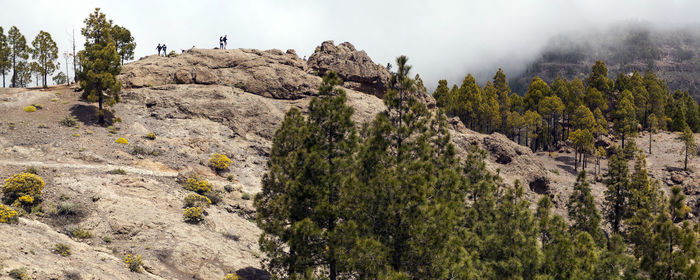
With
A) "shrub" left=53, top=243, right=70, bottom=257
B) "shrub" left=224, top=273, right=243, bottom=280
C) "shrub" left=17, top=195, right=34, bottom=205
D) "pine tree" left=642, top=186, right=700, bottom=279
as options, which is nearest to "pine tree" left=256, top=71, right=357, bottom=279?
"shrub" left=224, top=273, right=243, bottom=280

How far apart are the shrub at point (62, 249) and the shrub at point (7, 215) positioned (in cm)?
362

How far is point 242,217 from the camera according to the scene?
1384 inches

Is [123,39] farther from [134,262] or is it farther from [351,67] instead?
[134,262]

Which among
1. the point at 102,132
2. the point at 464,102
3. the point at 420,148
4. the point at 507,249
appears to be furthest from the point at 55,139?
the point at 464,102

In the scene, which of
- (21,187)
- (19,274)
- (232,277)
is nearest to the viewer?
(19,274)

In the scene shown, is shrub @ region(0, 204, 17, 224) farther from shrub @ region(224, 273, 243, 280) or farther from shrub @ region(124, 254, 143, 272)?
shrub @ region(224, 273, 243, 280)

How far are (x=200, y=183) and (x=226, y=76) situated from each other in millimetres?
30155

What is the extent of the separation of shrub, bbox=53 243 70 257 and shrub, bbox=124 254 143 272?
9.81 ft

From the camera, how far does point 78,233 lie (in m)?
24.3

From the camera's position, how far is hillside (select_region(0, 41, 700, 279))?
80.1 ft

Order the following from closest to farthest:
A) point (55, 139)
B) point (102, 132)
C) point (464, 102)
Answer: point (55, 139)
point (102, 132)
point (464, 102)

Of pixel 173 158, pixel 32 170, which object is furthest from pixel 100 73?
pixel 32 170

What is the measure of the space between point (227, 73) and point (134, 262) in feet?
146

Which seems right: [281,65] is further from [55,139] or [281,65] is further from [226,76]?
[55,139]
